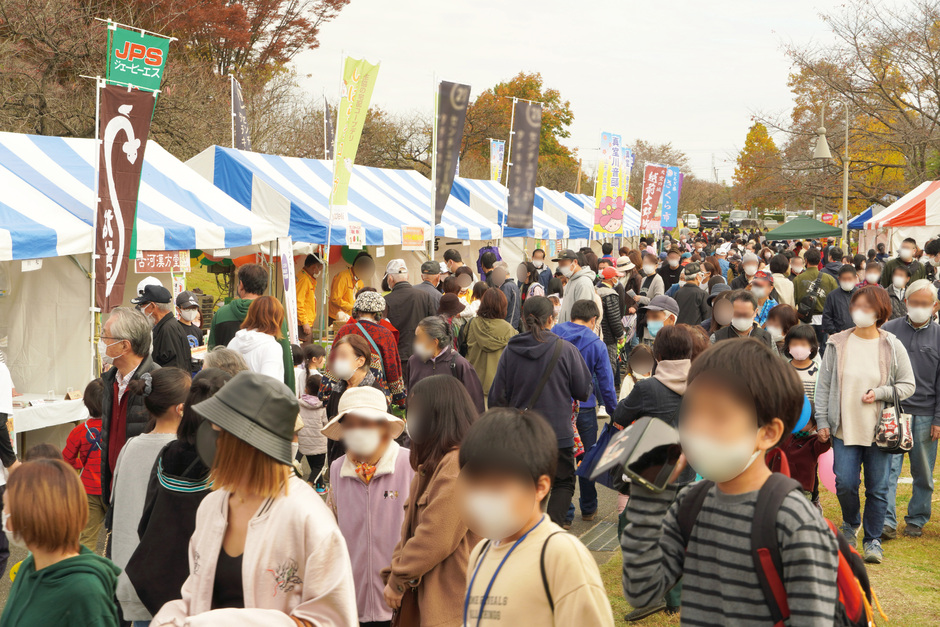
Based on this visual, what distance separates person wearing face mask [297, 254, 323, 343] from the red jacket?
7.46 m

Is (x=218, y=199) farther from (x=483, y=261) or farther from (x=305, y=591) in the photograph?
(x=305, y=591)

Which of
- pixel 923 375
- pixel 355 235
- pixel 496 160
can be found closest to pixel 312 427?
pixel 923 375

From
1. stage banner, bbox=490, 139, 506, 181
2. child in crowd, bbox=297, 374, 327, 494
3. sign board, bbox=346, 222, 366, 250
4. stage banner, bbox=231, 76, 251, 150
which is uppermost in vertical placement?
stage banner, bbox=490, 139, 506, 181

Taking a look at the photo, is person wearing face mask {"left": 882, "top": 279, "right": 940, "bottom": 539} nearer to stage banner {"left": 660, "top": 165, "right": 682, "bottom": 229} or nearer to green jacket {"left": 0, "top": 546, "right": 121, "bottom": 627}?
green jacket {"left": 0, "top": 546, "right": 121, "bottom": 627}

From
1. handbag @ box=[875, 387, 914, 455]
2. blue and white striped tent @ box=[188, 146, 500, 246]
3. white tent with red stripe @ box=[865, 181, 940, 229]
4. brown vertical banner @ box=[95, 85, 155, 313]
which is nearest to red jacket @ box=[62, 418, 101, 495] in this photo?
brown vertical banner @ box=[95, 85, 155, 313]

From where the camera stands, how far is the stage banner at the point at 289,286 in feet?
30.7

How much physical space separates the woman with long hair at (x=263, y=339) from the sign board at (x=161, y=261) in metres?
2.96

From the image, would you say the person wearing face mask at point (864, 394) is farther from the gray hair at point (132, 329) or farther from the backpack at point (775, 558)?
the gray hair at point (132, 329)

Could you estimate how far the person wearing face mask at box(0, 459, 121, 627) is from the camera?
93.8 inches

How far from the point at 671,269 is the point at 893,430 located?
8163 mm

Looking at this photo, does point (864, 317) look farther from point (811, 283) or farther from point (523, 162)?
point (523, 162)

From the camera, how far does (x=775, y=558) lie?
1766mm

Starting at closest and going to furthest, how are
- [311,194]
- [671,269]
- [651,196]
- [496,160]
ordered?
[311,194] → [671,269] → [651,196] → [496,160]

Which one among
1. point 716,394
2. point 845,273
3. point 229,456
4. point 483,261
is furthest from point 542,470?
point 483,261
